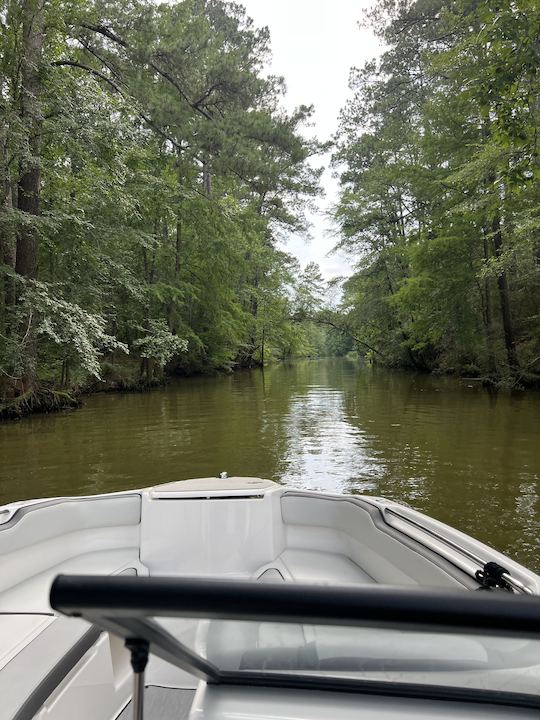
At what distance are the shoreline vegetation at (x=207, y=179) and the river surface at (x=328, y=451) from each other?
1992 mm

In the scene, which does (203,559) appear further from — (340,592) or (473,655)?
(340,592)

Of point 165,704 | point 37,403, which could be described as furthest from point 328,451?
point 37,403

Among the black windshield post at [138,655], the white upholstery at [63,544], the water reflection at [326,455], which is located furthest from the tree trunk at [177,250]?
the black windshield post at [138,655]

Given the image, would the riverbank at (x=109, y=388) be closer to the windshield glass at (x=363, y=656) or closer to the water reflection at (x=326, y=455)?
the water reflection at (x=326, y=455)

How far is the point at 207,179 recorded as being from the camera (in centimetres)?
1817

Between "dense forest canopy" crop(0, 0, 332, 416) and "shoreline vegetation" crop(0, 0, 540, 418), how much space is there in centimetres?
6

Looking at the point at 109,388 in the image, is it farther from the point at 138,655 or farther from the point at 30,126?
the point at 138,655

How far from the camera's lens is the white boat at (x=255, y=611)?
65cm

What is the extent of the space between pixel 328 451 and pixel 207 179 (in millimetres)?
13969

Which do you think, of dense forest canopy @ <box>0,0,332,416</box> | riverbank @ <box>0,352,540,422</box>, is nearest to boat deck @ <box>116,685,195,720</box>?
dense forest canopy @ <box>0,0,332,416</box>

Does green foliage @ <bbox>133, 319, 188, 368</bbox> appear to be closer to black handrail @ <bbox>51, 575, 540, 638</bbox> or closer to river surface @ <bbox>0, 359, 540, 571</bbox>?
river surface @ <bbox>0, 359, 540, 571</bbox>

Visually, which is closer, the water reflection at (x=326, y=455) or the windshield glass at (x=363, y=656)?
the windshield glass at (x=363, y=656)

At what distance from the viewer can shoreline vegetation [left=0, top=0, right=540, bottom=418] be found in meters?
9.63

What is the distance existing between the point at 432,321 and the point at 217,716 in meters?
18.0
